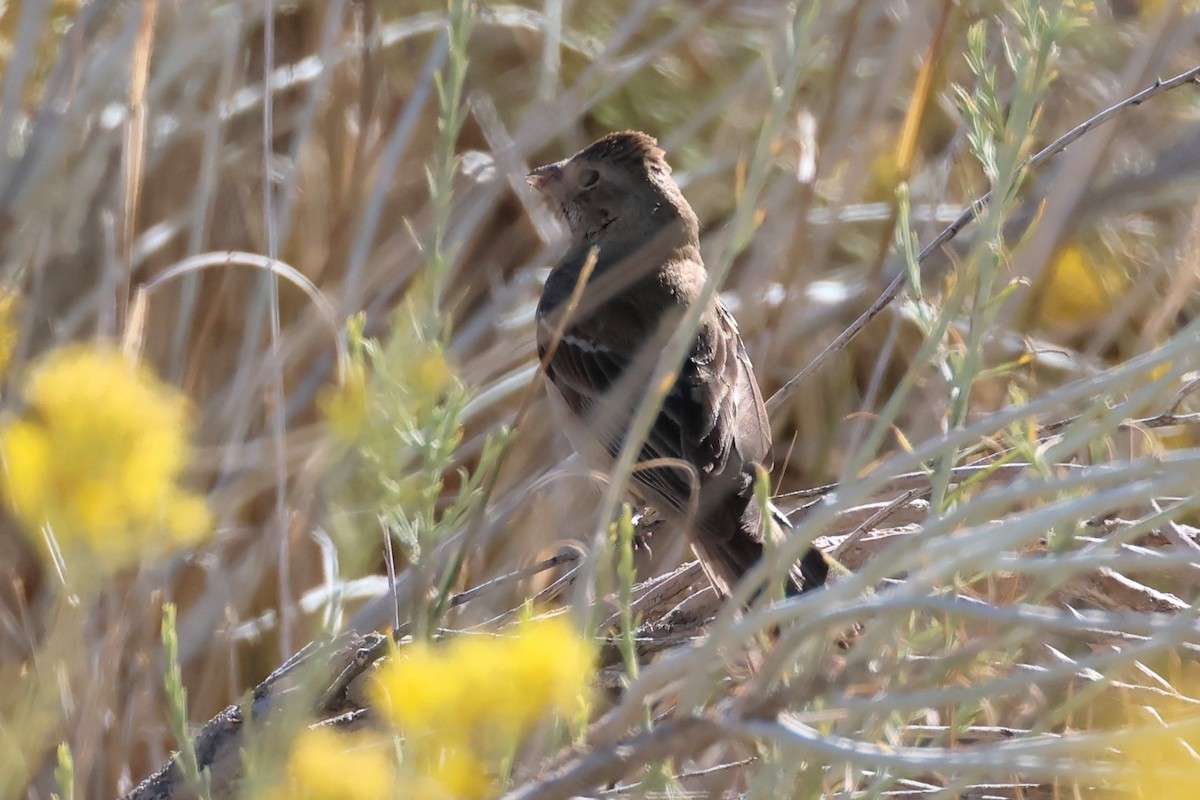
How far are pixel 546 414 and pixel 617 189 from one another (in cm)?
65

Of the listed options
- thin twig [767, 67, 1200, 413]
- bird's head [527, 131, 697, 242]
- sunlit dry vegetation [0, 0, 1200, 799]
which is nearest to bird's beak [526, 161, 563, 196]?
bird's head [527, 131, 697, 242]

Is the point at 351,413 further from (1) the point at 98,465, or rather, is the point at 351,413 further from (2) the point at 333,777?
(2) the point at 333,777

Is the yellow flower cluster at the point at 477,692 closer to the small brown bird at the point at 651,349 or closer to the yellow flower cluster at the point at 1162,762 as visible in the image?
the yellow flower cluster at the point at 1162,762

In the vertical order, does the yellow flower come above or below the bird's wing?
above

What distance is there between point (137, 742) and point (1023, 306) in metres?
2.66

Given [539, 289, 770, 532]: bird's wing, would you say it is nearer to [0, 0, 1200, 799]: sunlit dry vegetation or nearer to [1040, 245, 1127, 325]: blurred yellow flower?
[0, 0, 1200, 799]: sunlit dry vegetation

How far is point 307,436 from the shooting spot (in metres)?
3.34

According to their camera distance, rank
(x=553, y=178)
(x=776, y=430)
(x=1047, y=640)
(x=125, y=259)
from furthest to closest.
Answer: (x=776, y=430), (x=553, y=178), (x=125, y=259), (x=1047, y=640)

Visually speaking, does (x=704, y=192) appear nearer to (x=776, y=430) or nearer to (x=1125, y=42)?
(x=776, y=430)

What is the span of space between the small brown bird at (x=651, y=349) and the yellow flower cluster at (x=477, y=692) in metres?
1.29

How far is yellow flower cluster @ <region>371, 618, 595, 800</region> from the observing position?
3.67 ft

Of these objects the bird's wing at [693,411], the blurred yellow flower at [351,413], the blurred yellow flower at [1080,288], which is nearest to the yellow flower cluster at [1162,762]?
the blurred yellow flower at [351,413]

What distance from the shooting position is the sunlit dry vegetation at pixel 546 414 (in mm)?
1328

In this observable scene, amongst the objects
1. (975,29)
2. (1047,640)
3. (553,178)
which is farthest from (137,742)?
(975,29)
